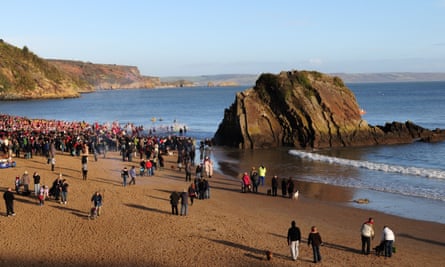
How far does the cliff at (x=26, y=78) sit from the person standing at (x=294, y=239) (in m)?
137

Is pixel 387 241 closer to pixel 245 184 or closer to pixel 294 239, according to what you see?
pixel 294 239

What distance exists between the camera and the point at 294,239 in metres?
14.2

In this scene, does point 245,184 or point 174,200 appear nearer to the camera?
point 174,200

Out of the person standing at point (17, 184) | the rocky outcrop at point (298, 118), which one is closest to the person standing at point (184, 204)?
the person standing at point (17, 184)

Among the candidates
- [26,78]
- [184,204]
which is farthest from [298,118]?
[26,78]

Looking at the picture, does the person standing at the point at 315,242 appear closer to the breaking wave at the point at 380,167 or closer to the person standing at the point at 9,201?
the person standing at the point at 9,201

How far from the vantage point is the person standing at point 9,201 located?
59.1ft

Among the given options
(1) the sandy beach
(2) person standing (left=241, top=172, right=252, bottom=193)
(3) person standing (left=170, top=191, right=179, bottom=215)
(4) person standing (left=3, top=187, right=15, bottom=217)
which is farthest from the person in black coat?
(4) person standing (left=3, top=187, right=15, bottom=217)

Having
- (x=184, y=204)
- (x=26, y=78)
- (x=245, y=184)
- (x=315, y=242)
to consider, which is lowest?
(x=245, y=184)

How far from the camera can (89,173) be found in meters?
27.0

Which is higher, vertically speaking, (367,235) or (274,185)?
(367,235)

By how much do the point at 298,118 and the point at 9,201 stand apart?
27842 millimetres

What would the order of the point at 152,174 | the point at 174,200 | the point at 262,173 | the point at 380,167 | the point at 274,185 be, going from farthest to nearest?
the point at 380,167 → the point at 152,174 → the point at 262,173 → the point at 274,185 → the point at 174,200

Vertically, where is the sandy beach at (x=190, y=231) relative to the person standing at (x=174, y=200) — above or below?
below
